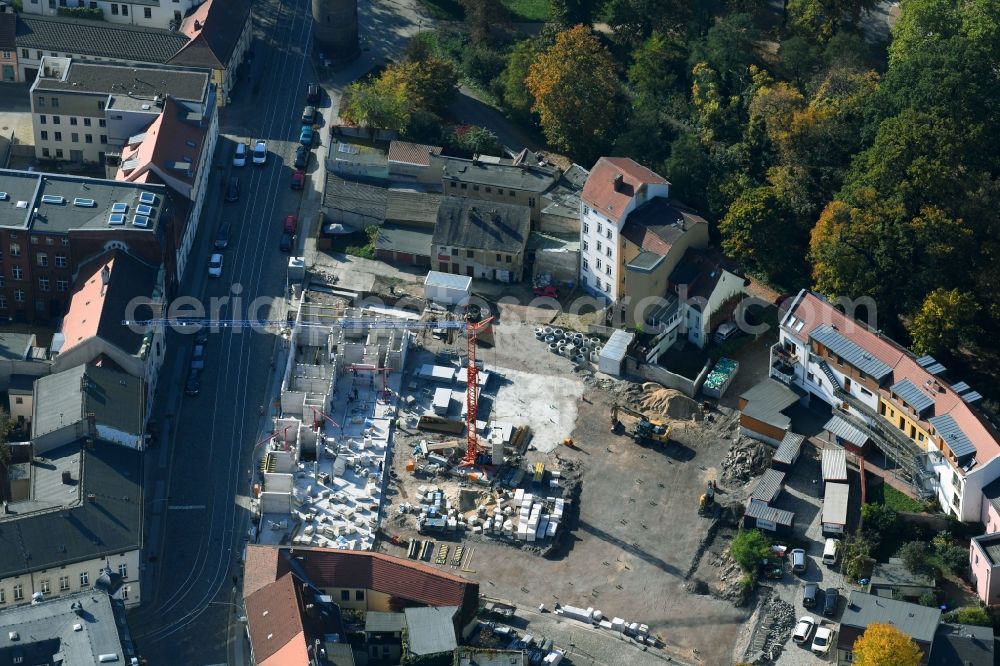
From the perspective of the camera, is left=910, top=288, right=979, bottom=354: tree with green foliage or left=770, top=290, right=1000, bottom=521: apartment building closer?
left=770, top=290, right=1000, bottom=521: apartment building

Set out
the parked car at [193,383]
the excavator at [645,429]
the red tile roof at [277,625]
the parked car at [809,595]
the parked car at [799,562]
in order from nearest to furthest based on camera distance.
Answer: the red tile roof at [277,625], the parked car at [809,595], the parked car at [799,562], the excavator at [645,429], the parked car at [193,383]

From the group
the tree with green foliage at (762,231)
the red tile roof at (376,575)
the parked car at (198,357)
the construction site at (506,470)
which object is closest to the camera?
the red tile roof at (376,575)

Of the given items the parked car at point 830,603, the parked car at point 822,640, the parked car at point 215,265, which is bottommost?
the parked car at point 822,640

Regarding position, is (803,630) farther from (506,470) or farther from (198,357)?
(198,357)

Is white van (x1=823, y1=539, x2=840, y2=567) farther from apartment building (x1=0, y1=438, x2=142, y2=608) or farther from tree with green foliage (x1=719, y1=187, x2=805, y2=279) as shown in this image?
apartment building (x1=0, y1=438, x2=142, y2=608)

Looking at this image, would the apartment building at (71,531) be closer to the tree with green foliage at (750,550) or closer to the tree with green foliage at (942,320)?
the tree with green foliage at (750,550)

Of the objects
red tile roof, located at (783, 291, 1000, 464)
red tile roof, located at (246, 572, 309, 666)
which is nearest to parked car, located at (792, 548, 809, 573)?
red tile roof, located at (783, 291, 1000, 464)

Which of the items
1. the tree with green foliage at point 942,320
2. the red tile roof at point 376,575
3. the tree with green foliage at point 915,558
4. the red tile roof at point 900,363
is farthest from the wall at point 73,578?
the tree with green foliage at point 942,320

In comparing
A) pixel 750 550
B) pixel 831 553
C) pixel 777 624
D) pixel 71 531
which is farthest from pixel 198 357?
pixel 831 553

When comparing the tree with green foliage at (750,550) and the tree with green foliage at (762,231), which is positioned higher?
the tree with green foliage at (762,231)
